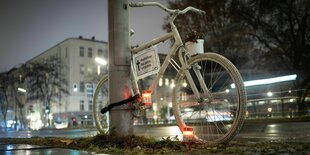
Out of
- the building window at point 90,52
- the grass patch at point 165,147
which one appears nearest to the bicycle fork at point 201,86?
the grass patch at point 165,147

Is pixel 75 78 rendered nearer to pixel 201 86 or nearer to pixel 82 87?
pixel 82 87

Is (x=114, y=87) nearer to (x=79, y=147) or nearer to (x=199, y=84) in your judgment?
(x=79, y=147)

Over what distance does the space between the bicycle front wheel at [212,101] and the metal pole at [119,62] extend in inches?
36.2

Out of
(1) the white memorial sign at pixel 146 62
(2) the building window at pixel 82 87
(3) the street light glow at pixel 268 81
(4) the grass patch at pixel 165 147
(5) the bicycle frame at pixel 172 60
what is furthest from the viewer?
(2) the building window at pixel 82 87

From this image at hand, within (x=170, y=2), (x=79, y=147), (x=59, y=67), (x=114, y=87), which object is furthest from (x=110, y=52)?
(x=59, y=67)

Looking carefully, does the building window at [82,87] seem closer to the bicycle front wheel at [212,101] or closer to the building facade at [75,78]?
the building facade at [75,78]

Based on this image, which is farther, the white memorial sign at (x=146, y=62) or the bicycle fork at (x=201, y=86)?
the white memorial sign at (x=146, y=62)

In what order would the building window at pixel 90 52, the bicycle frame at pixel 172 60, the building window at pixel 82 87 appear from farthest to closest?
the building window at pixel 90 52 < the building window at pixel 82 87 < the bicycle frame at pixel 172 60

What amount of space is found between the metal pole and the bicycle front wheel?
0.92 m

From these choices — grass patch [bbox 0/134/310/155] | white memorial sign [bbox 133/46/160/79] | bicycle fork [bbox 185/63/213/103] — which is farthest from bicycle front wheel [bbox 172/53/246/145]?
white memorial sign [bbox 133/46/160/79]

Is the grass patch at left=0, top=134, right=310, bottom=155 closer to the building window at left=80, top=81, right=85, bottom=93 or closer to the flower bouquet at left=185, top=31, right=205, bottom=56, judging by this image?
the flower bouquet at left=185, top=31, right=205, bottom=56

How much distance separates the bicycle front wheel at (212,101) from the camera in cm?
498

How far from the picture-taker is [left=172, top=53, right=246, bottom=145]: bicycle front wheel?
4.98 metres

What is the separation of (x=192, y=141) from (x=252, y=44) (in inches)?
914
